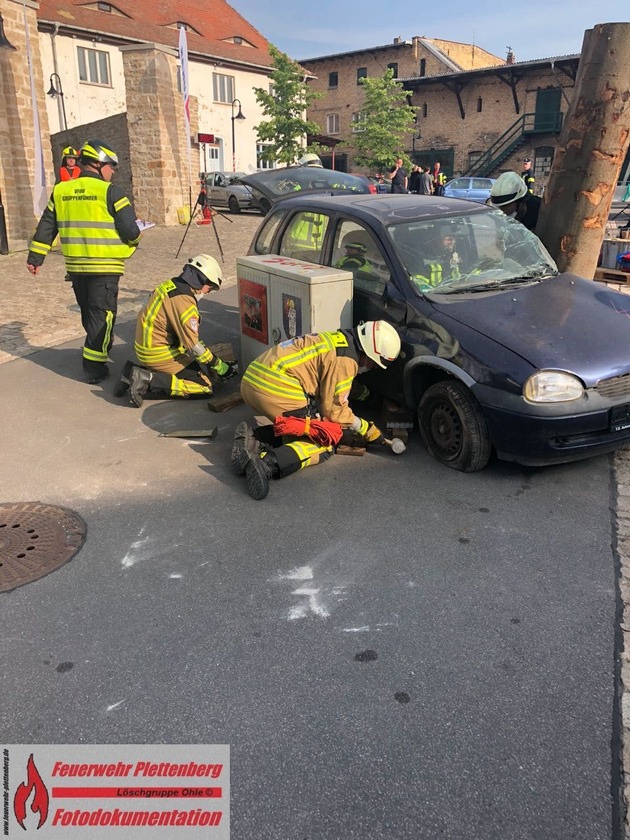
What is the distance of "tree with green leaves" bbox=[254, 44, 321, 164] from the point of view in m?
36.8

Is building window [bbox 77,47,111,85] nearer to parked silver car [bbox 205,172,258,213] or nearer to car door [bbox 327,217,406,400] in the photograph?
parked silver car [bbox 205,172,258,213]

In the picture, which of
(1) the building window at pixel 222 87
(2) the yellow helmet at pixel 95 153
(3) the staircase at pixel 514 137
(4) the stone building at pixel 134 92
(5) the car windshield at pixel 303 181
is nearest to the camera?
(2) the yellow helmet at pixel 95 153

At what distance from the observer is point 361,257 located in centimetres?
535

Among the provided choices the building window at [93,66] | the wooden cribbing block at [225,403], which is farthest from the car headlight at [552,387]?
the building window at [93,66]

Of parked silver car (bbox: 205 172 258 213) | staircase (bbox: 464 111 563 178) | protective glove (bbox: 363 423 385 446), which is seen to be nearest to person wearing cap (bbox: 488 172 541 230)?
protective glove (bbox: 363 423 385 446)

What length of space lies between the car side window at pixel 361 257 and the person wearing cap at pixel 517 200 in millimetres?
2181

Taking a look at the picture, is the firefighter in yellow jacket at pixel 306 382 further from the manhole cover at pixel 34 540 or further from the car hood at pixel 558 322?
the manhole cover at pixel 34 540

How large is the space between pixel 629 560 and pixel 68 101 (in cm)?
3335

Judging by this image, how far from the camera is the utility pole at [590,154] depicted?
212 inches

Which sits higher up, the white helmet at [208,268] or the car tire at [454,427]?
the white helmet at [208,268]

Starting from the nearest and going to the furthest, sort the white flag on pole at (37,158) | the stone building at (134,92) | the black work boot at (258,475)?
1. the black work boot at (258,475)
2. the white flag on pole at (37,158)
3. the stone building at (134,92)

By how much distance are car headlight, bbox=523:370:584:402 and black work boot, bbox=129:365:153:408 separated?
333cm

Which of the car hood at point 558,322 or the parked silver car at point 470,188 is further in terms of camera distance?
the parked silver car at point 470,188

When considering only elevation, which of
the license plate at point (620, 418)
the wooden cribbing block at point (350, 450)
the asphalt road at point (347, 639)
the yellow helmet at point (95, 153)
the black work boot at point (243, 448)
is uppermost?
the yellow helmet at point (95, 153)
